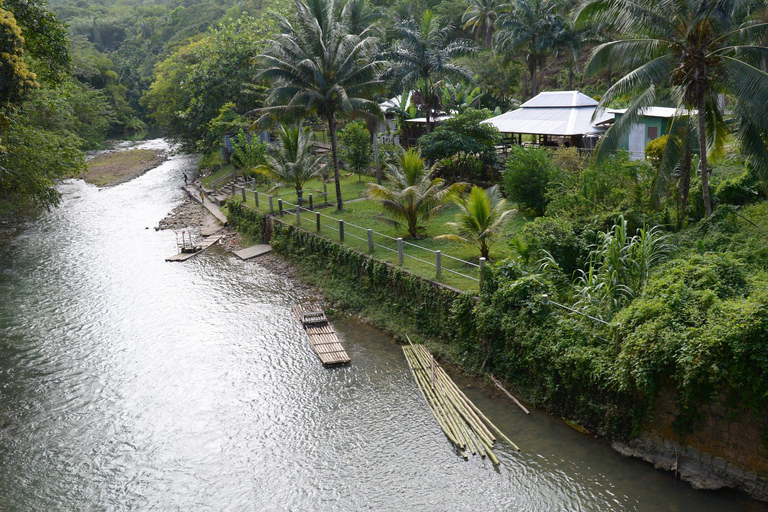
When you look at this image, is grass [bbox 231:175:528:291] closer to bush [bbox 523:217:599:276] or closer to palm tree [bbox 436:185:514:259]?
palm tree [bbox 436:185:514:259]

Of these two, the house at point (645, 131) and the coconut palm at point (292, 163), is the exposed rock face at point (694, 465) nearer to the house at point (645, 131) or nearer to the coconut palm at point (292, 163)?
the house at point (645, 131)

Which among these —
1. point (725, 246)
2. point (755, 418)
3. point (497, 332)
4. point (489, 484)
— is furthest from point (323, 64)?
point (755, 418)

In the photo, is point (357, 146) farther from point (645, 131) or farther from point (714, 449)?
point (714, 449)

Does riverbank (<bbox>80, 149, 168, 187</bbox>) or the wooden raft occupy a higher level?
riverbank (<bbox>80, 149, 168, 187</bbox>)

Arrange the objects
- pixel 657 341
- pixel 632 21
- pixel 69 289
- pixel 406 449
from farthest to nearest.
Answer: pixel 69 289, pixel 632 21, pixel 406 449, pixel 657 341

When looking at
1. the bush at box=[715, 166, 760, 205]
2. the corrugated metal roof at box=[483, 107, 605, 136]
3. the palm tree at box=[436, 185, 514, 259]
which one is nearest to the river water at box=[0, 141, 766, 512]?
the palm tree at box=[436, 185, 514, 259]

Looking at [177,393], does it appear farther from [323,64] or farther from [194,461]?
[323,64]

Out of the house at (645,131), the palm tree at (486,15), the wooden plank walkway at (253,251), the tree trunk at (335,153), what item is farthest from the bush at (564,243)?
the palm tree at (486,15)
